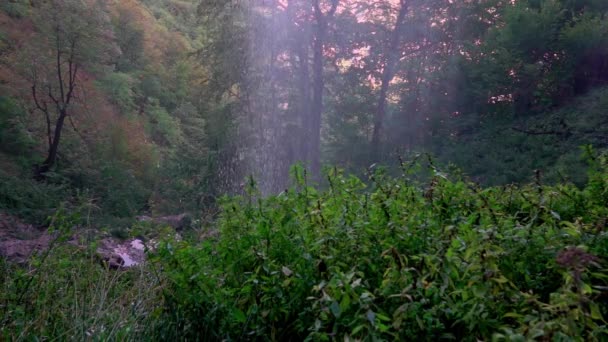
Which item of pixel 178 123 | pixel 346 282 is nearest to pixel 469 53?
pixel 178 123

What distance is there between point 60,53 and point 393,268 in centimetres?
1669

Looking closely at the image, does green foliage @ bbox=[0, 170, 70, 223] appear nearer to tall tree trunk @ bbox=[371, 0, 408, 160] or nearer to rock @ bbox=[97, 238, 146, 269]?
rock @ bbox=[97, 238, 146, 269]

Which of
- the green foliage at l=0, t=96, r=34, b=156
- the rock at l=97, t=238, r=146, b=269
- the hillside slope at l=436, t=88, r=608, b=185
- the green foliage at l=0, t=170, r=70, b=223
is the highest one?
the hillside slope at l=436, t=88, r=608, b=185

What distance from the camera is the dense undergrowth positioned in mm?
1841

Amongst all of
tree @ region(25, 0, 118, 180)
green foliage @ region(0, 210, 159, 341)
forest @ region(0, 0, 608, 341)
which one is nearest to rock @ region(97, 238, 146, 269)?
forest @ region(0, 0, 608, 341)

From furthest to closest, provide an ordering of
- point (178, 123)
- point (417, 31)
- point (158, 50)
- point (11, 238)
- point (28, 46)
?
point (158, 50), point (178, 123), point (417, 31), point (28, 46), point (11, 238)

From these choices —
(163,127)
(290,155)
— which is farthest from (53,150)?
(290,155)

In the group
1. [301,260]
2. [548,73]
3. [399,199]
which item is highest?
[548,73]

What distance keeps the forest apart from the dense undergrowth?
1 cm

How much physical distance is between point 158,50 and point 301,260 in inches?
861

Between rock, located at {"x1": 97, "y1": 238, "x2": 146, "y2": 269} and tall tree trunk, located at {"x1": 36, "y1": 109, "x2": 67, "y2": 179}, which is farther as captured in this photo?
tall tree trunk, located at {"x1": 36, "y1": 109, "x2": 67, "y2": 179}

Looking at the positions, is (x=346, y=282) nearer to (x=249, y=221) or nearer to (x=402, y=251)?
(x=402, y=251)

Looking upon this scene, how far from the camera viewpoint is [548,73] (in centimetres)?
1496

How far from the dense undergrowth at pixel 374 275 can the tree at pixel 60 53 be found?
14.4 metres
